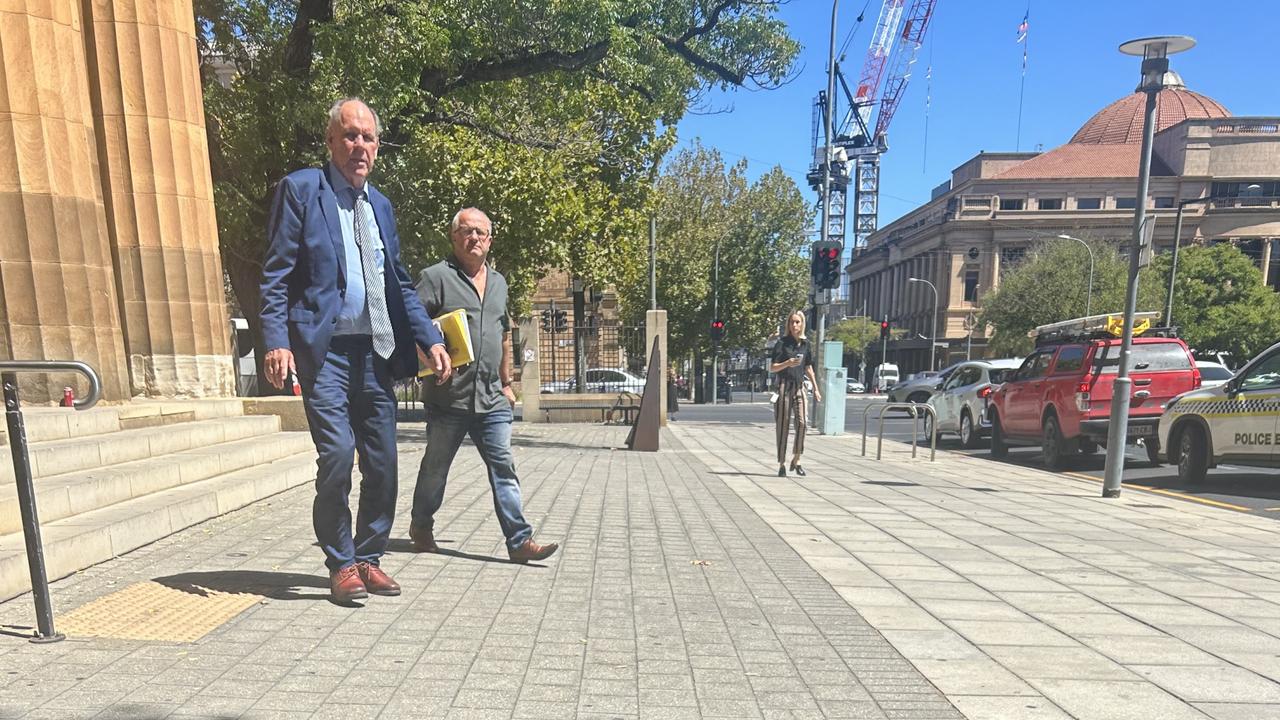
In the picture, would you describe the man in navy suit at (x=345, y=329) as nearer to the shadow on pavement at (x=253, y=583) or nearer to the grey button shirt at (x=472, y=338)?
the shadow on pavement at (x=253, y=583)

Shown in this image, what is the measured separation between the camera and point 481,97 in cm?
1254

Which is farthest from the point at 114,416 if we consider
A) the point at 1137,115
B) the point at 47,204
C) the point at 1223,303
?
the point at 1137,115

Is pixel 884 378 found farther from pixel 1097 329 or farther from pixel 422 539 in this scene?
pixel 422 539

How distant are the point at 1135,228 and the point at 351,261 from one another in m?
7.97

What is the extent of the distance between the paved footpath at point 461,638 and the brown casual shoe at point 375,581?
5 cm

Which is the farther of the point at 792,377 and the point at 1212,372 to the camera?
the point at 1212,372

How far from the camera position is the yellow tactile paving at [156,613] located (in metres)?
2.85

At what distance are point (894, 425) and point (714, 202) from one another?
16.4 metres

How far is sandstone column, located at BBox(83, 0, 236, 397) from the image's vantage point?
277 inches

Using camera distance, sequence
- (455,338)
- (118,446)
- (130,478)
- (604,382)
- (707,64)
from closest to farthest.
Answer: (455,338) → (130,478) → (118,446) → (707,64) → (604,382)

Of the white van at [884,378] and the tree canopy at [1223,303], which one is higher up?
the tree canopy at [1223,303]

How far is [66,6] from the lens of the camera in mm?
5957

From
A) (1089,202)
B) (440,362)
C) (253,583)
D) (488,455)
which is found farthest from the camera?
(1089,202)

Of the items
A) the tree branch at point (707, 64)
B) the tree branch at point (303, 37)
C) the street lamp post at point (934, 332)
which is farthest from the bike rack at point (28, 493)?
the street lamp post at point (934, 332)
